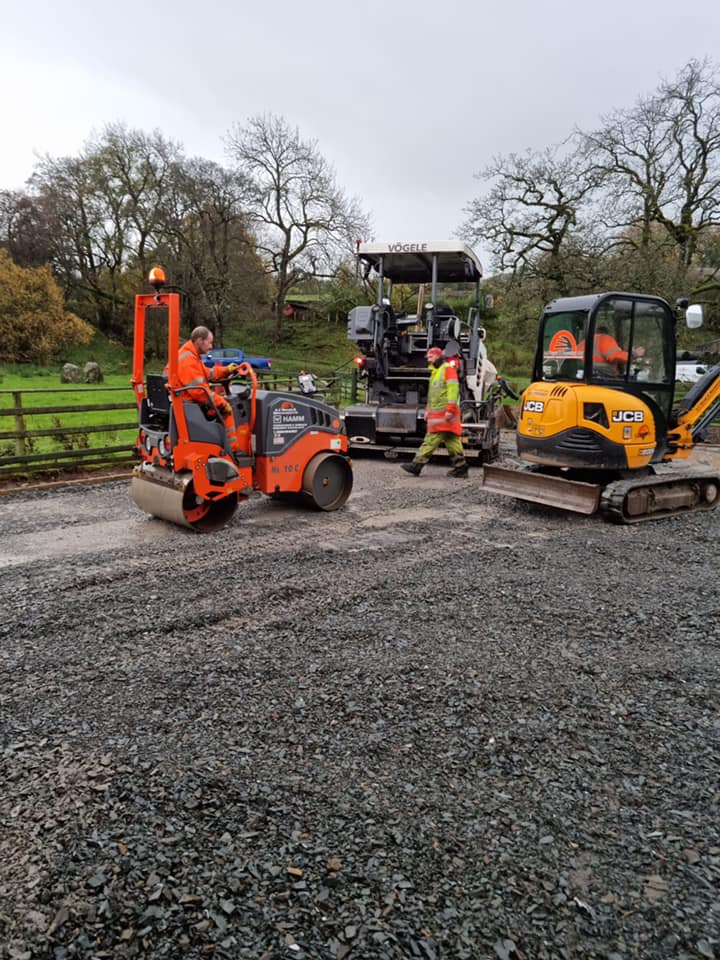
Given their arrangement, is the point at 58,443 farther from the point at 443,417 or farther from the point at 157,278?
the point at 443,417

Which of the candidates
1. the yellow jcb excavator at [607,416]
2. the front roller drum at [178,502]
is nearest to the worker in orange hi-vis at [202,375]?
the front roller drum at [178,502]

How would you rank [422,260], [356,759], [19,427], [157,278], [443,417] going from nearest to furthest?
[356,759] < [157,278] < [19,427] < [443,417] < [422,260]

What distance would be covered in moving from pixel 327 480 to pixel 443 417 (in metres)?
2.32

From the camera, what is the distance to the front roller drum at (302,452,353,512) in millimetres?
6488

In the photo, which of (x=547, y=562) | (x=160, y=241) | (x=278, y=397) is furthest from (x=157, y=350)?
(x=547, y=562)

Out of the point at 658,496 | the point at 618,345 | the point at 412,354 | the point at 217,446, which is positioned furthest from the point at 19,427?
the point at 658,496

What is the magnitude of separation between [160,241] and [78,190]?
186 inches

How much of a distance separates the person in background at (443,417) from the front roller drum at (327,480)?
2.00 metres

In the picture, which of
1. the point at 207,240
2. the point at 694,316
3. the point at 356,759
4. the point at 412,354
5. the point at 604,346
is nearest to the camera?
the point at 356,759

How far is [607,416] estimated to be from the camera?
248 inches

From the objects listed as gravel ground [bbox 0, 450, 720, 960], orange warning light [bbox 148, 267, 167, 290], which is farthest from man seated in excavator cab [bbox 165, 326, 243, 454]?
gravel ground [bbox 0, 450, 720, 960]

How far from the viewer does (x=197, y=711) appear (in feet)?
9.57

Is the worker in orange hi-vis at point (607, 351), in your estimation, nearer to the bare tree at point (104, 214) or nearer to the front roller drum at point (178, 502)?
the front roller drum at point (178, 502)

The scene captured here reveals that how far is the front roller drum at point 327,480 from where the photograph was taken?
6488mm
